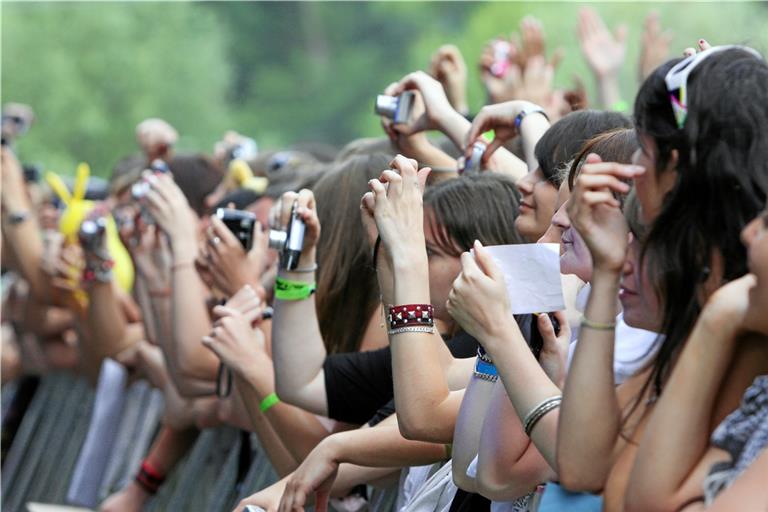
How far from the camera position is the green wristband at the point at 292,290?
160 inches

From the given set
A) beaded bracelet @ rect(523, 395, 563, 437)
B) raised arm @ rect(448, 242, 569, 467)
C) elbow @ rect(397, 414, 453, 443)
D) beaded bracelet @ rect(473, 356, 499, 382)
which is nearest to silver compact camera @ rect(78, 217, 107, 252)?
elbow @ rect(397, 414, 453, 443)

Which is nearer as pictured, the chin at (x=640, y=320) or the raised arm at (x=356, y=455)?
the chin at (x=640, y=320)

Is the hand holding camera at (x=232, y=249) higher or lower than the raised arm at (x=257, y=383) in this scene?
higher

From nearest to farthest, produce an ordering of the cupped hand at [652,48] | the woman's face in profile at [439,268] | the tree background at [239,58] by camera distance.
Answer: the woman's face in profile at [439,268] < the cupped hand at [652,48] < the tree background at [239,58]

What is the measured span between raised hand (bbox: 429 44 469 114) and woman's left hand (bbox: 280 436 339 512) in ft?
8.10

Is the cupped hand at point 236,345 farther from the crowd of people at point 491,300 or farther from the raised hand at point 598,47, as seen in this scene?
the raised hand at point 598,47

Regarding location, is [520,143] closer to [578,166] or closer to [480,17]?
[578,166]

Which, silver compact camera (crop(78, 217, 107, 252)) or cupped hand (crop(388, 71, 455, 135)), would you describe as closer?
cupped hand (crop(388, 71, 455, 135))

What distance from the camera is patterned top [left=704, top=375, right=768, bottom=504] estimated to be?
7.28 ft

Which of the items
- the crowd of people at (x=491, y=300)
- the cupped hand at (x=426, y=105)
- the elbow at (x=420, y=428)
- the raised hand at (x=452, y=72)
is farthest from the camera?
the raised hand at (x=452, y=72)

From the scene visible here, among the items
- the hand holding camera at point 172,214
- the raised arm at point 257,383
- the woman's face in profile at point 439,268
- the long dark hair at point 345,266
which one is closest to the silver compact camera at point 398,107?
the long dark hair at point 345,266

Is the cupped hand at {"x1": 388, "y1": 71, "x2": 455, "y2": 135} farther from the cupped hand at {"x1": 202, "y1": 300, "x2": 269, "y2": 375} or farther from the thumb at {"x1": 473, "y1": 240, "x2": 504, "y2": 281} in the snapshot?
the thumb at {"x1": 473, "y1": 240, "x2": 504, "y2": 281}

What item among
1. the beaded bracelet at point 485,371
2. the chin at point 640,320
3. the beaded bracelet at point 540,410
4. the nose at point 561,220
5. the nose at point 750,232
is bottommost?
the beaded bracelet at point 485,371

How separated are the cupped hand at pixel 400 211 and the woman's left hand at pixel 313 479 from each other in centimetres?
62
